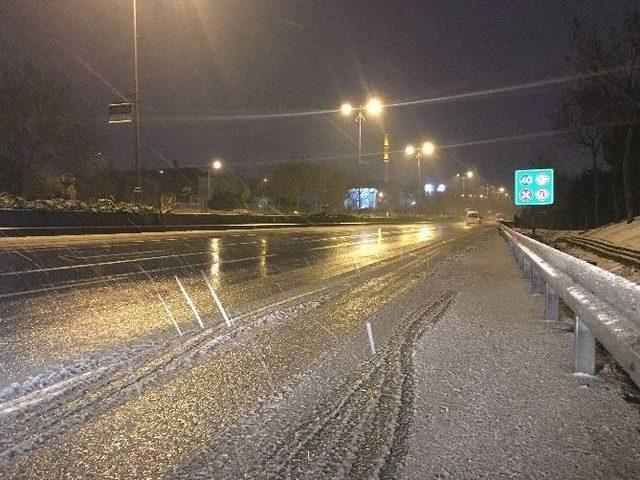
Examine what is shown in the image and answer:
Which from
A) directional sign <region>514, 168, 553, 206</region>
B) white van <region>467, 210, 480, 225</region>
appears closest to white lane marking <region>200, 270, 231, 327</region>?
directional sign <region>514, 168, 553, 206</region>

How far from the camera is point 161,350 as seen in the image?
20.8 ft

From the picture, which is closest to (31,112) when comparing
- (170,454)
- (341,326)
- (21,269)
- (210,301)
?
(21,269)

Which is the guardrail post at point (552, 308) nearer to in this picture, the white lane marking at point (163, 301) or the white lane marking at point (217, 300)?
the white lane marking at point (217, 300)

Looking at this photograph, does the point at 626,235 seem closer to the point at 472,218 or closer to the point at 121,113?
A: the point at 121,113

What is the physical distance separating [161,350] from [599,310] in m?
4.17

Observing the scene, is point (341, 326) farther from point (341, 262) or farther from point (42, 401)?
point (341, 262)

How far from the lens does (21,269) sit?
1424 cm

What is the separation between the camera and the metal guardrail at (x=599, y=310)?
4.06 metres

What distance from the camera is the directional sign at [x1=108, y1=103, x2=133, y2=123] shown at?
1150 inches

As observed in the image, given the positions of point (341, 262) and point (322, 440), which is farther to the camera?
point (341, 262)

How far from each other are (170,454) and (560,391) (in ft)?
10.4

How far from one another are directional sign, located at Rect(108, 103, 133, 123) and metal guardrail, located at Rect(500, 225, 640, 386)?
2526 centimetres

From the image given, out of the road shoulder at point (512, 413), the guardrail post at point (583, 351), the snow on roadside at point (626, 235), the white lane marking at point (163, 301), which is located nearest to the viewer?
the road shoulder at point (512, 413)

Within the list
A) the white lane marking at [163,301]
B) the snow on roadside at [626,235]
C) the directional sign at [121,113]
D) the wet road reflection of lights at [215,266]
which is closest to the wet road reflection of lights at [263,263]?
the wet road reflection of lights at [215,266]
